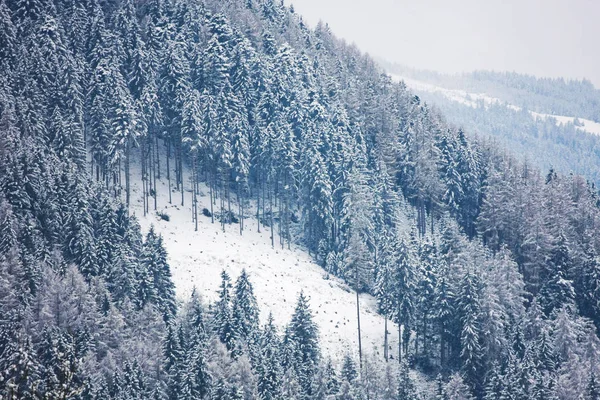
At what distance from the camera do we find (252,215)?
315 ft

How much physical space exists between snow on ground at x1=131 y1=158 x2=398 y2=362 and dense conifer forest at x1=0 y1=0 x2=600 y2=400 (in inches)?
70.5

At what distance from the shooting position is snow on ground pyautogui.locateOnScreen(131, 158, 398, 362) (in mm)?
75375

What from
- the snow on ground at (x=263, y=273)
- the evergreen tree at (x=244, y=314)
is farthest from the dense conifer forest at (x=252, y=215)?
the snow on ground at (x=263, y=273)

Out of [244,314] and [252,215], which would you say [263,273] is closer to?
[244,314]

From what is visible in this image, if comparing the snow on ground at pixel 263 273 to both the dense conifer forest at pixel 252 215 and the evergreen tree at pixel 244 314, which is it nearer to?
the dense conifer forest at pixel 252 215

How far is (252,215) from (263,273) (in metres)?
16.4

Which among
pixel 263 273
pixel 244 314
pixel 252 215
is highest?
pixel 252 215

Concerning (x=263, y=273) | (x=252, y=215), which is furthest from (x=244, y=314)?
(x=252, y=215)

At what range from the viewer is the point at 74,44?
9450 cm

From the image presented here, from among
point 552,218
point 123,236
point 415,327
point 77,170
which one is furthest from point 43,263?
point 552,218

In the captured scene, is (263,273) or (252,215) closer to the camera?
(263,273)

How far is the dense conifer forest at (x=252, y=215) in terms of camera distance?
5759 cm

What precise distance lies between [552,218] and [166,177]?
53.8 meters

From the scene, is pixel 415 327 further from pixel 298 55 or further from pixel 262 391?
pixel 298 55
